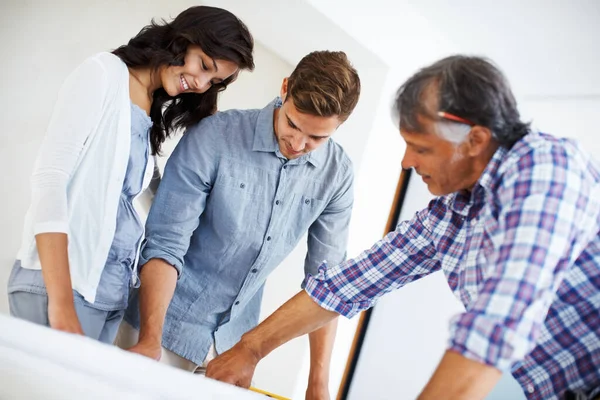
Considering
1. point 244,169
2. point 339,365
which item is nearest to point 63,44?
point 244,169


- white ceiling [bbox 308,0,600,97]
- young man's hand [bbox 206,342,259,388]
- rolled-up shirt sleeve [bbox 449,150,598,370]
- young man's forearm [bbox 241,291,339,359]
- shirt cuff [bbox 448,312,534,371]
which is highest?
white ceiling [bbox 308,0,600,97]

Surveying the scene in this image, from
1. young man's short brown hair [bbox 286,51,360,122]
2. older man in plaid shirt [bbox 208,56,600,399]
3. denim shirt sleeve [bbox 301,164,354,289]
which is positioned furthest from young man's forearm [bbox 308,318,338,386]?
young man's short brown hair [bbox 286,51,360,122]

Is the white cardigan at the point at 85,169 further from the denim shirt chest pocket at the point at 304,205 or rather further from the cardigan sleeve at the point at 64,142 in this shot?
the denim shirt chest pocket at the point at 304,205

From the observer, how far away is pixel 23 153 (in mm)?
1205

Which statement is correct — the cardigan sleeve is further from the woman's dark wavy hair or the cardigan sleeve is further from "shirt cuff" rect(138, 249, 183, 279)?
"shirt cuff" rect(138, 249, 183, 279)

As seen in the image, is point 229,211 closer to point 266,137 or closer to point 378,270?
point 266,137

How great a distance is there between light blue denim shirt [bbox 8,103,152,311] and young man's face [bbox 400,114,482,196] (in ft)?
1.65

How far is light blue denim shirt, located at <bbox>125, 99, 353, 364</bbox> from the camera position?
1260 mm

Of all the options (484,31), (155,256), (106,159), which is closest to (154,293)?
(155,256)

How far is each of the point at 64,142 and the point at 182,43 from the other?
296mm

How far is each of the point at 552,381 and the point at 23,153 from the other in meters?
1.03

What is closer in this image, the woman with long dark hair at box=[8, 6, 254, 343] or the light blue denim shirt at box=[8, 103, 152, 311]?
the woman with long dark hair at box=[8, 6, 254, 343]

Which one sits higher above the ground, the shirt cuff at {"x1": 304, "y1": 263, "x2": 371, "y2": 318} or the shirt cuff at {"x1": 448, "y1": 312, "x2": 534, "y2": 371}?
the shirt cuff at {"x1": 448, "y1": 312, "x2": 534, "y2": 371}

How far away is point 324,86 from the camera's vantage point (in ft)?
3.97
